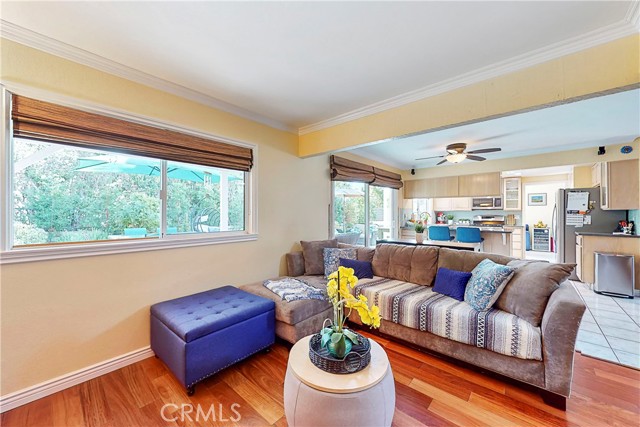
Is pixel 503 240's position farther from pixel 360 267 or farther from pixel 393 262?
pixel 360 267

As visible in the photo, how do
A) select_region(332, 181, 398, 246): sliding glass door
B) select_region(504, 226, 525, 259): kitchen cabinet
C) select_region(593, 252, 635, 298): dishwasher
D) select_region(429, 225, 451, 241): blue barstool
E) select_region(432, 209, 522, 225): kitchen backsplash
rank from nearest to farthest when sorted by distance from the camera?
select_region(593, 252, 635, 298): dishwasher, select_region(332, 181, 398, 246): sliding glass door, select_region(429, 225, 451, 241): blue barstool, select_region(504, 226, 525, 259): kitchen cabinet, select_region(432, 209, 522, 225): kitchen backsplash

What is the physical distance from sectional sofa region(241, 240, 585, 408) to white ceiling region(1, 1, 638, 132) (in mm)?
1659

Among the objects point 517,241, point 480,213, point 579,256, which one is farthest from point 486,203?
point 579,256

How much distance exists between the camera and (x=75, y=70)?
1.83 metres

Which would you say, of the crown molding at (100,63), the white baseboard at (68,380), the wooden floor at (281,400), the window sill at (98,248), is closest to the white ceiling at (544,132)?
the crown molding at (100,63)

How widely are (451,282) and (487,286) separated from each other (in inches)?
14.8

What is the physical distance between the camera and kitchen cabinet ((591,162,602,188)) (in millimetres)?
4179

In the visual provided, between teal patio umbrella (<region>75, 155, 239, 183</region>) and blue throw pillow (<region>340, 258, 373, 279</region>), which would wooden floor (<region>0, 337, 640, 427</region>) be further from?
teal patio umbrella (<region>75, 155, 239, 183</region>)

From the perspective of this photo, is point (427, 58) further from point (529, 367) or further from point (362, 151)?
point (362, 151)

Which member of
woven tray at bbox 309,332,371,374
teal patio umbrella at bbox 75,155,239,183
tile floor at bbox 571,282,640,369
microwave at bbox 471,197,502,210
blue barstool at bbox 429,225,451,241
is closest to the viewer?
woven tray at bbox 309,332,371,374

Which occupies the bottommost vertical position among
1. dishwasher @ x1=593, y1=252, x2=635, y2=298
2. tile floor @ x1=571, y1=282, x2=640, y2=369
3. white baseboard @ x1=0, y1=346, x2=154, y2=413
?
tile floor @ x1=571, y1=282, x2=640, y2=369

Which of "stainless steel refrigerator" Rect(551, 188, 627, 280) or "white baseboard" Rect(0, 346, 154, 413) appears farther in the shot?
"stainless steel refrigerator" Rect(551, 188, 627, 280)

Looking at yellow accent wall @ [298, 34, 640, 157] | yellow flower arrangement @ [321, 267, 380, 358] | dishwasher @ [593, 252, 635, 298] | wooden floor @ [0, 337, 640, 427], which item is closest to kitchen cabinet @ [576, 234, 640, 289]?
dishwasher @ [593, 252, 635, 298]

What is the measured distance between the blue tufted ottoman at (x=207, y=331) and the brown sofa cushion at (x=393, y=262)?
4.86 feet
